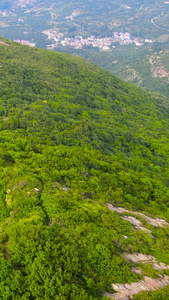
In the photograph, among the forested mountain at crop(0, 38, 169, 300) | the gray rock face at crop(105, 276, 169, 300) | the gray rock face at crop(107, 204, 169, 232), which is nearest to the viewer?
the forested mountain at crop(0, 38, 169, 300)

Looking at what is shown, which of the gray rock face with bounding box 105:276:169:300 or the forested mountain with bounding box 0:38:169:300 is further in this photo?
the gray rock face with bounding box 105:276:169:300

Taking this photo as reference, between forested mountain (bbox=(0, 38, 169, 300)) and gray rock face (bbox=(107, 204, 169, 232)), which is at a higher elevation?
forested mountain (bbox=(0, 38, 169, 300))

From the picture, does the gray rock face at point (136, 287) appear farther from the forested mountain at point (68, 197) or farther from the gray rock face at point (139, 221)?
the gray rock face at point (139, 221)

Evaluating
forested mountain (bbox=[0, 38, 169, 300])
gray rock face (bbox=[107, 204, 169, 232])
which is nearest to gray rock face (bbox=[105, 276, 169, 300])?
forested mountain (bbox=[0, 38, 169, 300])

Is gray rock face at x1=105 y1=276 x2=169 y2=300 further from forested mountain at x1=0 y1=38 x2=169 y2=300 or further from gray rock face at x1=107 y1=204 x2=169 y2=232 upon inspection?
gray rock face at x1=107 y1=204 x2=169 y2=232

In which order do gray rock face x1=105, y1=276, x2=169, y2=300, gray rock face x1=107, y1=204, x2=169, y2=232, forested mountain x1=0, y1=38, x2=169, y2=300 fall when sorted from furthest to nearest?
gray rock face x1=107, y1=204, x2=169, y2=232, gray rock face x1=105, y1=276, x2=169, y2=300, forested mountain x1=0, y1=38, x2=169, y2=300

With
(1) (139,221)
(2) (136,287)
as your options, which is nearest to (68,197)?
(1) (139,221)

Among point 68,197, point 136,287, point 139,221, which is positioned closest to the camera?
point 136,287

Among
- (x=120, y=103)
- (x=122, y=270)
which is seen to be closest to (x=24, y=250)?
(x=122, y=270)

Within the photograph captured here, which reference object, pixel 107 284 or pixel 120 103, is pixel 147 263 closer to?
pixel 107 284

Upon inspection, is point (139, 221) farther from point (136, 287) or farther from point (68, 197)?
point (136, 287)
